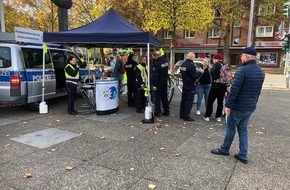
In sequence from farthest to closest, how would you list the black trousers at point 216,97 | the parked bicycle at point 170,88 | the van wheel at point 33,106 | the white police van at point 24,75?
the parked bicycle at point 170,88 → the van wheel at point 33,106 → the black trousers at point 216,97 → the white police van at point 24,75

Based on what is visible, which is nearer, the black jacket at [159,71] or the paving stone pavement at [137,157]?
the paving stone pavement at [137,157]

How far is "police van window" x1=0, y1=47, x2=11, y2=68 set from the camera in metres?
7.03

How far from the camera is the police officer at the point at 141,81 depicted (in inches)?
302

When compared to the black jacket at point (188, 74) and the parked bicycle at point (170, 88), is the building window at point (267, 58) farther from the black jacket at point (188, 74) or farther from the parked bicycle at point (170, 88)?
the black jacket at point (188, 74)

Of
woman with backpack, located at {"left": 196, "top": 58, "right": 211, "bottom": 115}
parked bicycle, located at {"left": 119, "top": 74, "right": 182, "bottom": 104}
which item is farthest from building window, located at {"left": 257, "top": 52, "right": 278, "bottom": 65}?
woman with backpack, located at {"left": 196, "top": 58, "right": 211, "bottom": 115}

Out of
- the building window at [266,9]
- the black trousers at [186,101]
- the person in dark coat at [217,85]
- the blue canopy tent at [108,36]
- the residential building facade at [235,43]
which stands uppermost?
the building window at [266,9]

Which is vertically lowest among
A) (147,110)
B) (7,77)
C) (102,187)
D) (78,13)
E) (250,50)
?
(102,187)

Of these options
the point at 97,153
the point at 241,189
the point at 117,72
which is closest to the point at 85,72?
the point at 117,72

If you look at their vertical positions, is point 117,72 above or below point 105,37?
below

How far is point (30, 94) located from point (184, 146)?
14.6ft

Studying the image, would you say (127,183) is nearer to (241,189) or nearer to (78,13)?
(241,189)

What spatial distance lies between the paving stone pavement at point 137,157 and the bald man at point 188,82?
16.8 inches

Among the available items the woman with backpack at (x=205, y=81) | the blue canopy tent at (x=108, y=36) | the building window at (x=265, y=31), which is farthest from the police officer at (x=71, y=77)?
the building window at (x=265, y=31)

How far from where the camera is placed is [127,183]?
3830 millimetres
